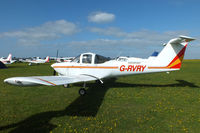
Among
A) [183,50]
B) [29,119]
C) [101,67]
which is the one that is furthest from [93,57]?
[183,50]

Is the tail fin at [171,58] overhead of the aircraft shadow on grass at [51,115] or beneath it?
overhead

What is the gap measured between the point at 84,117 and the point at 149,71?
5.50 meters

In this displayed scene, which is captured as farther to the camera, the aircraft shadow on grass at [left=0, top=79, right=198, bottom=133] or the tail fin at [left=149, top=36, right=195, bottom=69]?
the tail fin at [left=149, top=36, right=195, bottom=69]

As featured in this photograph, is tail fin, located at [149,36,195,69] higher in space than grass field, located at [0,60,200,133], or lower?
higher

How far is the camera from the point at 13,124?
4.16 m

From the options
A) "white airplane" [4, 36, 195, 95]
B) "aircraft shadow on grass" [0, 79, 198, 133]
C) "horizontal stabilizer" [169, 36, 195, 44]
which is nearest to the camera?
"aircraft shadow on grass" [0, 79, 198, 133]

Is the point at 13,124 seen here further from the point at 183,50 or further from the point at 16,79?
the point at 183,50

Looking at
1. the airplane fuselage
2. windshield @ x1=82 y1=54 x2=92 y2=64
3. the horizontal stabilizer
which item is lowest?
the airplane fuselage

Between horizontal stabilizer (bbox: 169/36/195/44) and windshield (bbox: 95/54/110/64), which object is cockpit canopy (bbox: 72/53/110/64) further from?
horizontal stabilizer (bbox: 169/36/195/44)

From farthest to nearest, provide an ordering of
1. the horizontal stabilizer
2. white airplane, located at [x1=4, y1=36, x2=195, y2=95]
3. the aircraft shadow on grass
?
white airplane, located at [x1=4, y1=36, x2=195, y2=95]
the horizontal stabilizer
the aircraft shadow on grass

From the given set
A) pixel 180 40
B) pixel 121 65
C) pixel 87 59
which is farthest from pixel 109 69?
pixel 180 40

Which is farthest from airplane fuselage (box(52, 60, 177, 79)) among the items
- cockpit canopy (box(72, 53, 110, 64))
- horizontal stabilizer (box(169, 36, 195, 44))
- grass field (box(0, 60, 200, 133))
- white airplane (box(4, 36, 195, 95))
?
grass field (box(0, 60, 200, 133))

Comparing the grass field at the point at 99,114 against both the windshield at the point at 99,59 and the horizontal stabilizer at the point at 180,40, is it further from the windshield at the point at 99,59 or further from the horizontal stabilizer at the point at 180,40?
the horizontal stabilizer at the point at 180,40

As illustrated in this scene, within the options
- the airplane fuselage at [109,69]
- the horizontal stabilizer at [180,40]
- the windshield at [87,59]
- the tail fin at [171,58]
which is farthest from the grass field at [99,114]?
the horizontal stabilizer at [180,40]
